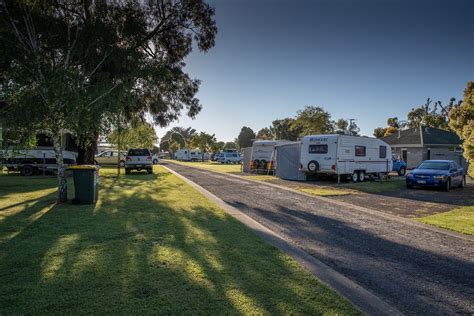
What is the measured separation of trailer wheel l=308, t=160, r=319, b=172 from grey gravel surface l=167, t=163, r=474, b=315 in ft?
31.2

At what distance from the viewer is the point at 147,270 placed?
4.35 meters

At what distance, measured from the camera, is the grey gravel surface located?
3924 millimetres

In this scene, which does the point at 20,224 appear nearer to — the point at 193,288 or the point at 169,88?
the point at 193,288

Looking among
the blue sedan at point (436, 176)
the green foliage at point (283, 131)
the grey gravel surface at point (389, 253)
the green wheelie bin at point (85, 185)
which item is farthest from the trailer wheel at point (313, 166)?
the green foliage at point (283, 131)

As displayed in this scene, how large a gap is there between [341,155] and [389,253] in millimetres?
13796

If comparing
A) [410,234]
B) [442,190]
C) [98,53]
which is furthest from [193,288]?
[442,190]

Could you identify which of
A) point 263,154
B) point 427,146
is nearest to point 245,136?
point 427,146

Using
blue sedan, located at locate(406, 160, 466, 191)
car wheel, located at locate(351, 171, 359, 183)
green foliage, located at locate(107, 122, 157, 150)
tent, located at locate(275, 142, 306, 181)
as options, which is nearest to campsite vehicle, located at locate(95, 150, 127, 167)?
green foliage, located at locate(107, 122, 157, 150)

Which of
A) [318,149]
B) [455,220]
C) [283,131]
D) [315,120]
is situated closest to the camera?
[455,220]

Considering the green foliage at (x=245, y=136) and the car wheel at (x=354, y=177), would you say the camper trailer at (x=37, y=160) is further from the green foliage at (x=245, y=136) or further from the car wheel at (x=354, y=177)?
the green foliage at (x=245, y=136)

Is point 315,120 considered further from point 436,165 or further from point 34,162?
point 34,162

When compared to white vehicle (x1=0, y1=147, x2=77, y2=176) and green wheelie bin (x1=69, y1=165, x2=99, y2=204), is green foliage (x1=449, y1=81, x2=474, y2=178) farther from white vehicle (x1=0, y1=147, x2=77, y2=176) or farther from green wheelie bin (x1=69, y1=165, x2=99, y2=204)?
white vehicle (x1=0, y1=147, x2=77, y2=176)

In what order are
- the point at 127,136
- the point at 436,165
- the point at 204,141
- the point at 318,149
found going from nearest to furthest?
the point at 436,165 → the point at 318,149 → the point at 127,136 → the point at 204,141

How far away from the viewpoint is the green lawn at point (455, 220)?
7.86 meters
